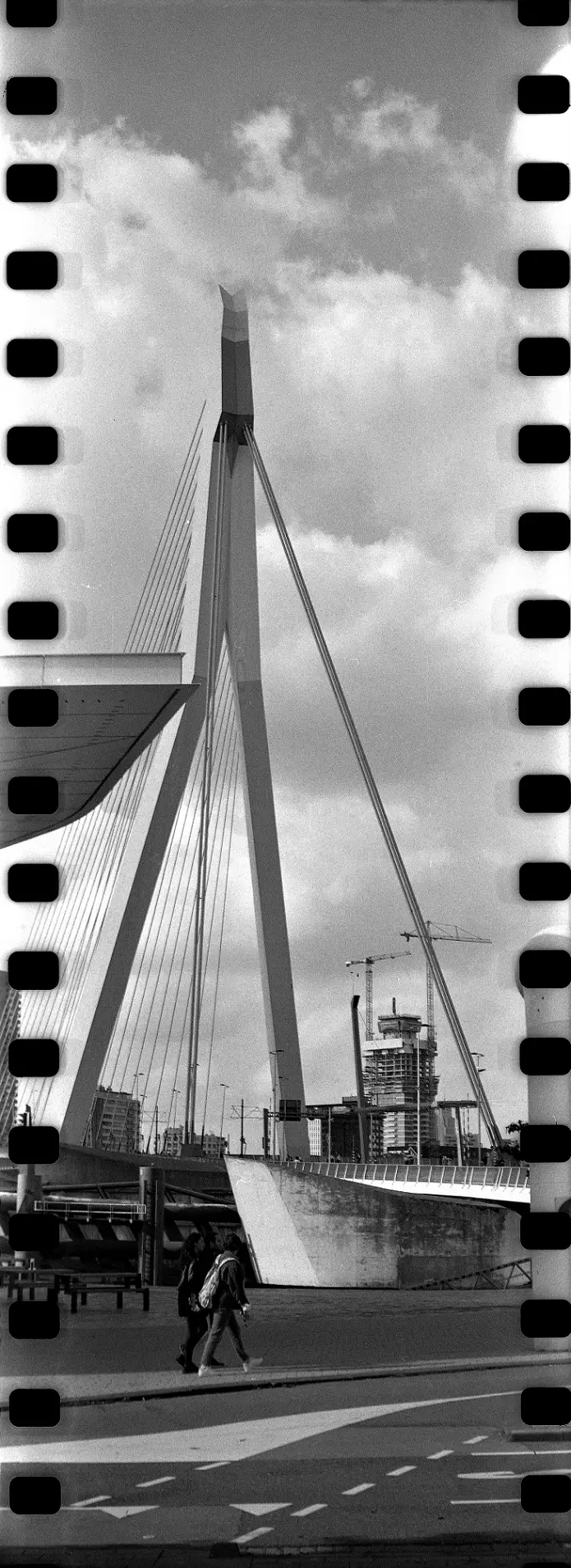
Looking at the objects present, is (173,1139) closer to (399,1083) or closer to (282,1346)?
(282,1346)

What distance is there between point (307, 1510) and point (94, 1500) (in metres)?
0.78

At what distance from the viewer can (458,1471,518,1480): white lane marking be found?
21.2 feet

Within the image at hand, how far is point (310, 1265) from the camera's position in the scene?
25984 mm

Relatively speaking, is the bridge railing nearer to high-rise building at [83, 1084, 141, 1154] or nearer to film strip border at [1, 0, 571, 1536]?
high-rise building at [83, 1084, 141, 1154]

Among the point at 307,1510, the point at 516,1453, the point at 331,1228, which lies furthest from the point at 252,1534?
the point at 331,1228

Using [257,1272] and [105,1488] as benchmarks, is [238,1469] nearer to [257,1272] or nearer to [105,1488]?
[105,1488]

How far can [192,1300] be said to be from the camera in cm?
1106

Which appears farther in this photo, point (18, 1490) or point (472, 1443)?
point (472, 1443)

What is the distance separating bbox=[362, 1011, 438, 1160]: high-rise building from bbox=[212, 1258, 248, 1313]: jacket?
57872 millimetres

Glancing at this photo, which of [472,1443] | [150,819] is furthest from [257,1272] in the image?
[472,1443]

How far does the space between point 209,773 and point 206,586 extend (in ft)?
14.4

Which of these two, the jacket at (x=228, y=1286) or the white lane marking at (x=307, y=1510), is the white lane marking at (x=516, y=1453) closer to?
the white lane marking at (x=307, y=1510)

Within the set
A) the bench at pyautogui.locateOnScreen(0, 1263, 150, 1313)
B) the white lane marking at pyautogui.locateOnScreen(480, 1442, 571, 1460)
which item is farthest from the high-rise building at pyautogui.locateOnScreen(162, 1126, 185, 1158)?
the white lane marking at pyautogui.locateOnScreen(480, 1442, 571, 1460)

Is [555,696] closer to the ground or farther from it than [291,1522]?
farther from it
